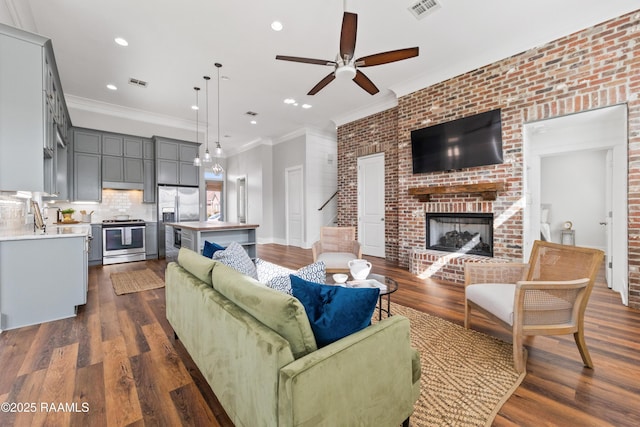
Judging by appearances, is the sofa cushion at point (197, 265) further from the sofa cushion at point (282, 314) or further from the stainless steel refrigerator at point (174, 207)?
the stainless steel refrigerator at point (174, 207)

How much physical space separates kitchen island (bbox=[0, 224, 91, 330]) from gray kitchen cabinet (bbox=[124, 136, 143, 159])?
3.41 metres

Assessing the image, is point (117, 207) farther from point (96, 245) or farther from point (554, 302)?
point (554, 302)

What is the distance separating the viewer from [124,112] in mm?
5730

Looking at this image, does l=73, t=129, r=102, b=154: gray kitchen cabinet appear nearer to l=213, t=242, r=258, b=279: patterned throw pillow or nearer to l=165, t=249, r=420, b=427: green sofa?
l=213, t=242, r=258, b=279: patterned throw pillow

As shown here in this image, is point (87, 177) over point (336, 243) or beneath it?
over

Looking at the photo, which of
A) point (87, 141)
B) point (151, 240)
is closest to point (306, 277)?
point (151, 240)

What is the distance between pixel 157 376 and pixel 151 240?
4.76m

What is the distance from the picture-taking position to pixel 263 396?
3.28 ft

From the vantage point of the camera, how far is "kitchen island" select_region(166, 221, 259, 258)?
391 centimetres

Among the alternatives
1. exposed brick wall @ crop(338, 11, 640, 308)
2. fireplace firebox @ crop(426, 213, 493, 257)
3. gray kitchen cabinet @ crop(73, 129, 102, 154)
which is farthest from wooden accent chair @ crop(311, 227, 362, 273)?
gray kitchen cabinet @ crop(73, 129, 102, 154)

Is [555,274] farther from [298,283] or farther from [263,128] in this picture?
[263,128]

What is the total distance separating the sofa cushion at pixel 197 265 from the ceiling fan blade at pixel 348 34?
206cm

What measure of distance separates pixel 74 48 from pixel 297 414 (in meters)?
5.12

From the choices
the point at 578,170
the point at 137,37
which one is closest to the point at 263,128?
the point at 137,37
